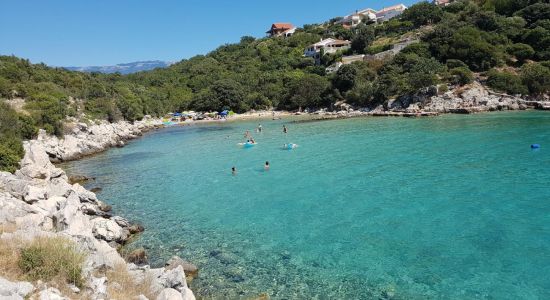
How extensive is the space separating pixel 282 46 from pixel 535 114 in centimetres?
9706

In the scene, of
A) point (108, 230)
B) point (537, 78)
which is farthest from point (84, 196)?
point (537, 78)

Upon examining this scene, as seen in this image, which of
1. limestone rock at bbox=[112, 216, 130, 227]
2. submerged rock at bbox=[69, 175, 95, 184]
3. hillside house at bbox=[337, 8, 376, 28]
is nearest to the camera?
limestone rock at bbox=[112, 216, 130, 227]

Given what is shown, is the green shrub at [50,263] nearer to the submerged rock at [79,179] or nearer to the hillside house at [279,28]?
the submerged rock at [79,179]

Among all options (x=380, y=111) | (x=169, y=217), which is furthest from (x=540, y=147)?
(x=380, y=111)

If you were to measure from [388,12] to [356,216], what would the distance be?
5560 inches

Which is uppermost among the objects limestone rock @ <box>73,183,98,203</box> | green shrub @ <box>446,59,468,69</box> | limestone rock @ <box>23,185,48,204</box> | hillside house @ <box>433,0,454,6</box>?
hillside house @ <box>433,0,454,6</box>

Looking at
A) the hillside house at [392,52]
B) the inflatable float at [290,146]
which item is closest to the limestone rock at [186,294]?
the inflatable float at [290,146]

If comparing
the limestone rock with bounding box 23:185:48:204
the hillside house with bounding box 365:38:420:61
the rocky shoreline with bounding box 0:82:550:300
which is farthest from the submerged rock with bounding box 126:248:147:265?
the hillside house with bounding box 365:38:420:61

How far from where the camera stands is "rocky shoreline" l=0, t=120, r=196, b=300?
26.8 feet

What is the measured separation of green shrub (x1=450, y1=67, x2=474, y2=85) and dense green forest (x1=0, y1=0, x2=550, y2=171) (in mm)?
157

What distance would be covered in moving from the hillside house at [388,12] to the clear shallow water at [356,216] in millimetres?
112289

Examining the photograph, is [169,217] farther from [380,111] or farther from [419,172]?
[380,111]

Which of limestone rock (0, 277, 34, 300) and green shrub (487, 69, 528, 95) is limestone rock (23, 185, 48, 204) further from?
green shrub (487, 69, 528, 95)

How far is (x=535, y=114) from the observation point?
50.4 m
